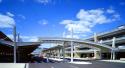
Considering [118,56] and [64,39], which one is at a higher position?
[64,39]

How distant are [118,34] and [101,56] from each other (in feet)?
55.9

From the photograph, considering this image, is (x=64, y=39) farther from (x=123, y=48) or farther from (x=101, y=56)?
(x=101, y=56)

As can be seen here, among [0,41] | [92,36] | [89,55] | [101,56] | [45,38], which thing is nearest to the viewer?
[0,41]

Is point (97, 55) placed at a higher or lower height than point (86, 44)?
lower

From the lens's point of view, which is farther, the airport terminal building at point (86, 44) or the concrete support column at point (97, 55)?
the concrete support column at point (97, 55)

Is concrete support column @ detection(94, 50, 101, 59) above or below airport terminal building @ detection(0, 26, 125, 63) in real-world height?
below

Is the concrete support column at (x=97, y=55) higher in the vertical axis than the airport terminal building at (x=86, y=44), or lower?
lower

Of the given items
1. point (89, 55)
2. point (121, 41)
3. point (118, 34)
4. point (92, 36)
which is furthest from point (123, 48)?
point (89, 55)

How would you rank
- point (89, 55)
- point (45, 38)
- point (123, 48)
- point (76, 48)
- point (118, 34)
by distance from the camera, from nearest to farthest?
point (45, 38)
point (123, 48)
point (118, 34)
point (89, 55)
point (76, 48)

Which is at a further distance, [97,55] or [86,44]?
[97,55]

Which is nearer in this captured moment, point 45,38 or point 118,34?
point 45,38

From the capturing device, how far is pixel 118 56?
274ft

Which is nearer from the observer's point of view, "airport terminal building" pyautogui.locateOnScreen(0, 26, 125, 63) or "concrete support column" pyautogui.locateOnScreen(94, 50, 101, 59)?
"airport terminal building" pyautogui.locateOnScreen(0, 26, 125, 63)

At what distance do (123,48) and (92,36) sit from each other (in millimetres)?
35314
